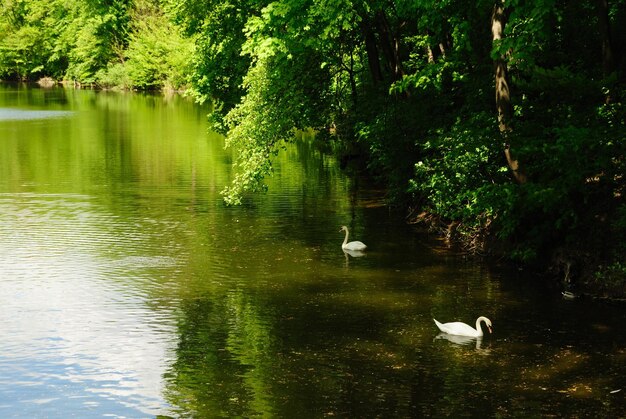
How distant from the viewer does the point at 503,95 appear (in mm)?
18688

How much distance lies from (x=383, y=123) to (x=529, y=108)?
7.06 metres

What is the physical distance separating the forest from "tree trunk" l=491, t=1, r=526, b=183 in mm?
38

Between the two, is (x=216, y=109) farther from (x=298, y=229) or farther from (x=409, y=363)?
(x=409, y=363)

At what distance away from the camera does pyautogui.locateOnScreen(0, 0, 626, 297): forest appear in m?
16.6

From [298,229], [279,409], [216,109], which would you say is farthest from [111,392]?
[216,109]

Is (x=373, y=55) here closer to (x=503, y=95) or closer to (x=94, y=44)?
(x=503, y=95)

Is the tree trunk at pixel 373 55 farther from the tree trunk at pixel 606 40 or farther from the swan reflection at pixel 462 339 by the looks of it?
the swan reflection at pixel 462 339

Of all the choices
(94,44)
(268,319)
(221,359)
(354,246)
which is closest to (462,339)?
(268,319)

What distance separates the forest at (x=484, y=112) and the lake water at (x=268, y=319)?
1.04 m

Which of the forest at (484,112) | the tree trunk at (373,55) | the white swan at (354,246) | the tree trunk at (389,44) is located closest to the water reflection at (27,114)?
the forest at (484,112)

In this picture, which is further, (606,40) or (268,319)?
(606,40)

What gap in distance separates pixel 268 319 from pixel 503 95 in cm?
Result: 706

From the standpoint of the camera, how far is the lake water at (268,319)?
486 inches

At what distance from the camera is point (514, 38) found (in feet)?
55.0
